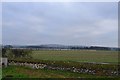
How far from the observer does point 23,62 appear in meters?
33.1

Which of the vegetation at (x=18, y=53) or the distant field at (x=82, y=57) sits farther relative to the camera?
the vegetation at (x=18, y=53)

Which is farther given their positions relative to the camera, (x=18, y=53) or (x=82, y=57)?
(x=82, y=57)

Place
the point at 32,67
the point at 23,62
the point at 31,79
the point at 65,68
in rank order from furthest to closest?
the point at 23,62 < the point at 32,67 < the point at 65,68 < the point at 31,79

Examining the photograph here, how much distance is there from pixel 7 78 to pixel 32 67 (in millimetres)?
9803

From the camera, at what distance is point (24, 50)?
4731cm

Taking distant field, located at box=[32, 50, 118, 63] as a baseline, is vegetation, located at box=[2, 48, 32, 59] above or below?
above

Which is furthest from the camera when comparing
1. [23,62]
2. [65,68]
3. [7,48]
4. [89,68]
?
[7,48]

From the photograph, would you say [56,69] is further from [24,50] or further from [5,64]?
[24,50]

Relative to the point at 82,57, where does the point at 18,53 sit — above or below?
above

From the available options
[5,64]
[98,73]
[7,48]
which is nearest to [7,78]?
[98,73]

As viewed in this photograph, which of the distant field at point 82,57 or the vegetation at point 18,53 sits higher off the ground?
the vegetation at point 18,53

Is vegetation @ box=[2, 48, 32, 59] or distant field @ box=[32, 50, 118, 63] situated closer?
distant field @ box=[32, 50, 118, 63]

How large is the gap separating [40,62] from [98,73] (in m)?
8.85

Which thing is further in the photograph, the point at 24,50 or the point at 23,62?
the point at 24,50
